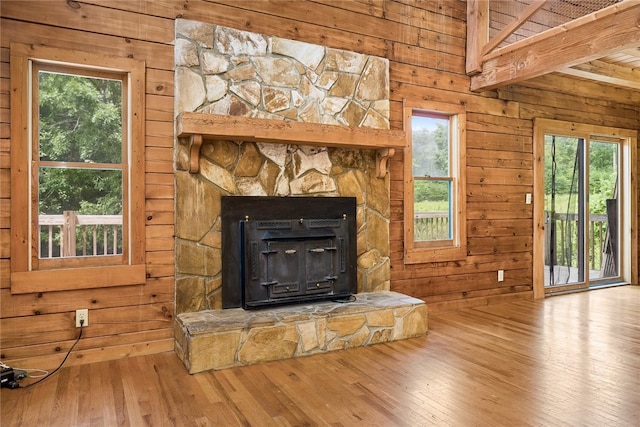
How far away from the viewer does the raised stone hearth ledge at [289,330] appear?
267 cm

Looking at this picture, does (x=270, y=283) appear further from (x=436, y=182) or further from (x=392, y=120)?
(x=436, y=182)

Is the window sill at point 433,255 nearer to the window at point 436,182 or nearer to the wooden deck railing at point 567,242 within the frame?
the window at point 436,182

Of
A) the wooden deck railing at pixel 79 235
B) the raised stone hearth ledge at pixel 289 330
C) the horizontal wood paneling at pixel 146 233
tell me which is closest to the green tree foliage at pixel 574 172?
the raised stone hearth ledge at pixel 289 330

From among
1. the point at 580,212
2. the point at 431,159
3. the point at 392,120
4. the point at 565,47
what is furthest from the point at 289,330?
the point at 580,212

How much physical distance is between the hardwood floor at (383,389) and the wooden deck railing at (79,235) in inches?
30.1

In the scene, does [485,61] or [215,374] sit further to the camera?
[485,61]

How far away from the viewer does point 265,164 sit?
330cm

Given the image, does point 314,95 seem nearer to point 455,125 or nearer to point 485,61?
point 455,125

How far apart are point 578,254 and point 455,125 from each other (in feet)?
8.30

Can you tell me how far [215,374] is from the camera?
2.62 meters

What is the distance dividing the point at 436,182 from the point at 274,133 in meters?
1.91

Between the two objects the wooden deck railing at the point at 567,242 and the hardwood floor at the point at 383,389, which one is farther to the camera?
the wooden deck railing at the point at 567,242

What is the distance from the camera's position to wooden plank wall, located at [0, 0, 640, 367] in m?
2.69

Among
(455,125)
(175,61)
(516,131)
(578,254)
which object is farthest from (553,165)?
(175,61)
